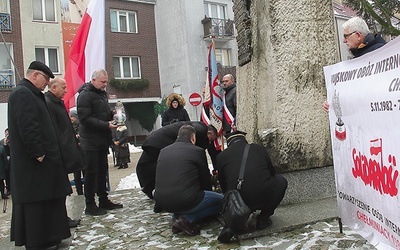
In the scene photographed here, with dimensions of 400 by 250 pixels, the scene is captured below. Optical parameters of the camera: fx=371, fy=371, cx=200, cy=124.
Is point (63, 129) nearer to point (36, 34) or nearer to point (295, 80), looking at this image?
point (295, 80)

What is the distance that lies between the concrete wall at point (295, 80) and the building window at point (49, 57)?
1740 cm

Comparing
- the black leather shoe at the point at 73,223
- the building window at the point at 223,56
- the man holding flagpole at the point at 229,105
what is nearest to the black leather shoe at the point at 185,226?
the black leather shoe at the point at 73,223

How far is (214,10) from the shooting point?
2423 centimetres

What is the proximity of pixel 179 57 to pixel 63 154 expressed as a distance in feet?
63.3

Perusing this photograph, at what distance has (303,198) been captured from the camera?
14.0ft

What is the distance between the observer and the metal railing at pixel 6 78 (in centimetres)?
1798

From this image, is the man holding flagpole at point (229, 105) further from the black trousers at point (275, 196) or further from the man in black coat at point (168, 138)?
the black trousers at point (275, 196)

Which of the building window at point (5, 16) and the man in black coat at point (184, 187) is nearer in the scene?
the man in black coat at point (184, 187)

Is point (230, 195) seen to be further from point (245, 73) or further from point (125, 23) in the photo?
point (125, 23)

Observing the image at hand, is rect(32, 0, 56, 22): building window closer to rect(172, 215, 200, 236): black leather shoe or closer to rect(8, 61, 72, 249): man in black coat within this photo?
rect(8, 61, 72, 249): man in black coat

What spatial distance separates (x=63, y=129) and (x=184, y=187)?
1.60 m

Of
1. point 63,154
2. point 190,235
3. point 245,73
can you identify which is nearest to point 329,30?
point 245,73

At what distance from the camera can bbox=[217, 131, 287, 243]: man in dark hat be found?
138 inches

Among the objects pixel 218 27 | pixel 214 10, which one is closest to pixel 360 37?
pixel 218 27
